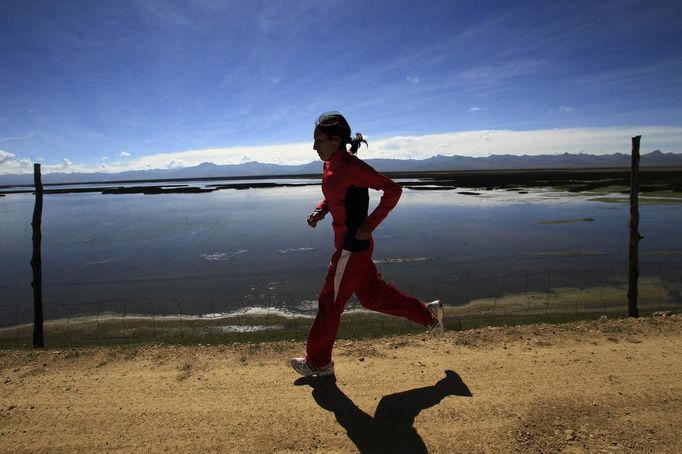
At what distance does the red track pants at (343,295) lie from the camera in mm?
3789

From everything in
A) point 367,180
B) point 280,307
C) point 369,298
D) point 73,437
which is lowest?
Result: point 280,307

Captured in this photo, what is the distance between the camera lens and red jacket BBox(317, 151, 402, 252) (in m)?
3.62

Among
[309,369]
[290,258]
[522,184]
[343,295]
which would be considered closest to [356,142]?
[343,295]

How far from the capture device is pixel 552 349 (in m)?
4.59

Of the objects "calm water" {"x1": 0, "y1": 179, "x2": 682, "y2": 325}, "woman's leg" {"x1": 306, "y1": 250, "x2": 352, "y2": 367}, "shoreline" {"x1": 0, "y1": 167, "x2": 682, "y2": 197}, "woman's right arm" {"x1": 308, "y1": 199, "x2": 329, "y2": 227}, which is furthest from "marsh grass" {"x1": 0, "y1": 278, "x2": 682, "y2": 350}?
"shoreline" {"x1": 0, "y1": 167, "x2": 682, "y2": 197}

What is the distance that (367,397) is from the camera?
12.3 ft

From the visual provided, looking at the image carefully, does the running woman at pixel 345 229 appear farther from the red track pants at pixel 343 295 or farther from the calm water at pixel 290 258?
the calm water at pixel 290 258

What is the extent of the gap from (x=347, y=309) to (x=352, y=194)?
6.39 meters

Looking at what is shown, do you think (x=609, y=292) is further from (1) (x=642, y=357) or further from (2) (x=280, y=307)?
(2) (x=280, y=307)

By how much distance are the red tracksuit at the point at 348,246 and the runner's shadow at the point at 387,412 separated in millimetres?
343

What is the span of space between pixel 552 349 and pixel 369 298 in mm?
2249

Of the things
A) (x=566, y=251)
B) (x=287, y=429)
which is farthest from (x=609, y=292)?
(x=287, y=429)

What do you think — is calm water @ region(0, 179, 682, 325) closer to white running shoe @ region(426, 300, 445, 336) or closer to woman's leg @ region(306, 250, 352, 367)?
white running shoe @ region(426, 300, 445, 336)

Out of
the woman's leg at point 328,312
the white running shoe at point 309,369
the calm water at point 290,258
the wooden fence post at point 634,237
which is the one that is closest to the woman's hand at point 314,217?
the woman's leg at point 328,312
